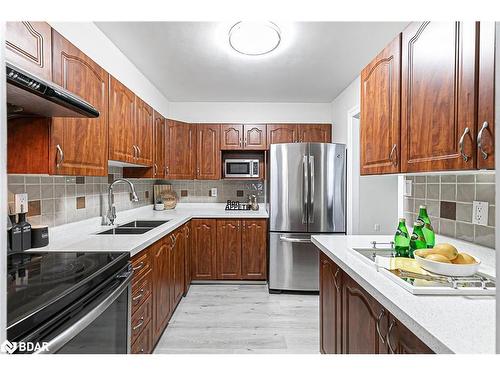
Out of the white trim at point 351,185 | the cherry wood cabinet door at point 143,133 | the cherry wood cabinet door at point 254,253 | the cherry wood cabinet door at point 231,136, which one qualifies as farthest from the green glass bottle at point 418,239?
the cherry wood cabinet door at point 231,136

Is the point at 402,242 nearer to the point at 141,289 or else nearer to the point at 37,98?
the point at 141,289

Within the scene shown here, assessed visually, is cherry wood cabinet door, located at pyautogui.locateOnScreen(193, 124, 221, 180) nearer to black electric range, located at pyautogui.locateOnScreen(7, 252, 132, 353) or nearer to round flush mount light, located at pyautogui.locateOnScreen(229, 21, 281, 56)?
round flush mount light, located at pyautogui.locateOnScreen(229, 21, 281, 56)

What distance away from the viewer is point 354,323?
54.3 inches

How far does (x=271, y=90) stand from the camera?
3.67 meters

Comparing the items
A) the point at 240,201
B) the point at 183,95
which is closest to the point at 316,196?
the point at 240,201

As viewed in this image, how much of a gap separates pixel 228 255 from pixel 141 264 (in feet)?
6.41

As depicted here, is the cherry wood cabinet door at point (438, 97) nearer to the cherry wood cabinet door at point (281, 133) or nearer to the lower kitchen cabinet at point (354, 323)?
the lower kitchen cabinet at point (354, 323)

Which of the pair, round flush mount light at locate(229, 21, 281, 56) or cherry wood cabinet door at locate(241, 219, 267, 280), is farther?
cherry wood cabinet door at locate(241, 219, 267, 280)

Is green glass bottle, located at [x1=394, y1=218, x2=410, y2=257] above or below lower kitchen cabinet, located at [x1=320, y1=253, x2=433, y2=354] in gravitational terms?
above

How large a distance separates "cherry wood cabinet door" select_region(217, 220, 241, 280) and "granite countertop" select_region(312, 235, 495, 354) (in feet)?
8.08

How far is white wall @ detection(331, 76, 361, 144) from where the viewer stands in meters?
3.27

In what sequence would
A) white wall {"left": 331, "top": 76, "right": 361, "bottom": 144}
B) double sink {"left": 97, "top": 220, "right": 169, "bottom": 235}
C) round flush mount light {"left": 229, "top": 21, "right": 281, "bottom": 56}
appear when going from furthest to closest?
white wall {"left": 331, "top": 76, "right": 361, "bottom": 144} → double sink {"left": 97, "top": 220, "right": 169, "bottom": 235} → round flush mount light {"left": 229, "top": 21, "right": 281, "bottom": 56}

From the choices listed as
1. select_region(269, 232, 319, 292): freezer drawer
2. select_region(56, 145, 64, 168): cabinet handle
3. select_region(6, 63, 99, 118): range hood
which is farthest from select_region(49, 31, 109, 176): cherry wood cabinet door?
select_region(269, 232, 319, 292): freezer drawer

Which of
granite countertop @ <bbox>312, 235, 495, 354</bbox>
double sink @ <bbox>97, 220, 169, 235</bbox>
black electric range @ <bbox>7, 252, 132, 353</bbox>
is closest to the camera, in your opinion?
granite countertop @ <bbox>312, 235, 495, 354</bbox>
